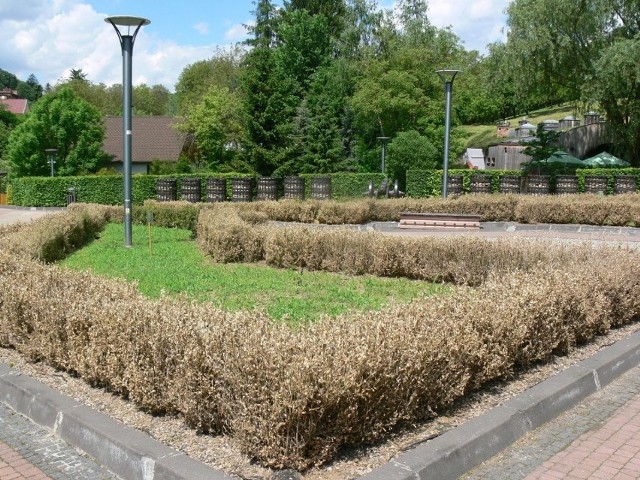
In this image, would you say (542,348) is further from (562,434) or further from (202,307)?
(202,307)

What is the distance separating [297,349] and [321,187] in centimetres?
2525

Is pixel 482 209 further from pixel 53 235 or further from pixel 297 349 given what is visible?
pixel 297 349

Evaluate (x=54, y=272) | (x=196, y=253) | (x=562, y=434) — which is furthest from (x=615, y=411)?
(x=196, y=253)

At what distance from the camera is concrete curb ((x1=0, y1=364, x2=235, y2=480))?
12.2 ft

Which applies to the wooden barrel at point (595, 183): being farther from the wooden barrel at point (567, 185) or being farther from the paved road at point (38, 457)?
the paved road at point (38, 457)

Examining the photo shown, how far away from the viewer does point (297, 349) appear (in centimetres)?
400

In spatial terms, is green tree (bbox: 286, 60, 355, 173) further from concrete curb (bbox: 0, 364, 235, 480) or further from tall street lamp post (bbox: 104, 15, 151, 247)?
concrete curb (bbox: 0, 364, 235, 480)

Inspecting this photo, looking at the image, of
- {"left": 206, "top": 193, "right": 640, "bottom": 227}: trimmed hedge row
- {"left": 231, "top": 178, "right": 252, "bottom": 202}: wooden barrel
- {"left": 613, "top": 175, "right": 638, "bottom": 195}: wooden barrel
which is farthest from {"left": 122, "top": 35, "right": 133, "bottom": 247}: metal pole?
{"left": 613, "top": 175, "right": 638, "bottom": 195}: wooden barrel

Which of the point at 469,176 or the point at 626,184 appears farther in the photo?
the point at 469,176

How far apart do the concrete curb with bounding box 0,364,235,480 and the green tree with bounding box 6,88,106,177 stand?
35704 millimetres

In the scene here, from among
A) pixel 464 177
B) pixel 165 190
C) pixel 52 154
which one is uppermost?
pixel 52 154

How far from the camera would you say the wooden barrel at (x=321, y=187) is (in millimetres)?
28984

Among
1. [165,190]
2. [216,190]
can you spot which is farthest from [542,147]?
[165,190]

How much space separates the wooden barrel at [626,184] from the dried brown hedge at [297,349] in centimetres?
1992
